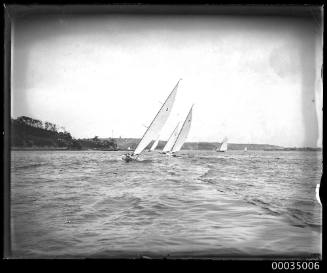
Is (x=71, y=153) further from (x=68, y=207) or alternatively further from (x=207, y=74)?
(x=207, y=74)

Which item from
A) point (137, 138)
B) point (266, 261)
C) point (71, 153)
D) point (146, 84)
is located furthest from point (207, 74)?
point (266, 261)

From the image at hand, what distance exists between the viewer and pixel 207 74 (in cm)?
324

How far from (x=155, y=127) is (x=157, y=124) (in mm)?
32

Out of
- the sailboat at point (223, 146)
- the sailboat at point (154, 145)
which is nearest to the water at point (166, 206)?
the sailboat at point (223, 146)

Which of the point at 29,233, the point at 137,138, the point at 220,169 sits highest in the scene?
the point at 137,138

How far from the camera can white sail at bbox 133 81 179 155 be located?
10.7 feet

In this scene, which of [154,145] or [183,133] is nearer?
[183,133]

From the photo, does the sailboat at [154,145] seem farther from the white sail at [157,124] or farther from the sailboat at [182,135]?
the sailboat at [182,135]

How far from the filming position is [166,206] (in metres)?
3.16

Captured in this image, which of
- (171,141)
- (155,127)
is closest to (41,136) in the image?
(155,127)

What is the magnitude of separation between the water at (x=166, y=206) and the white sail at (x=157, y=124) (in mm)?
214

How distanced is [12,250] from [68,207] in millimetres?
571

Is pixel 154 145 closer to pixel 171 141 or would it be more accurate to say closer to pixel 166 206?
pixel 171 141

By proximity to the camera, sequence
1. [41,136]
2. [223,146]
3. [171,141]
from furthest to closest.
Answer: [171,141] → [223,146] → [41,136]
